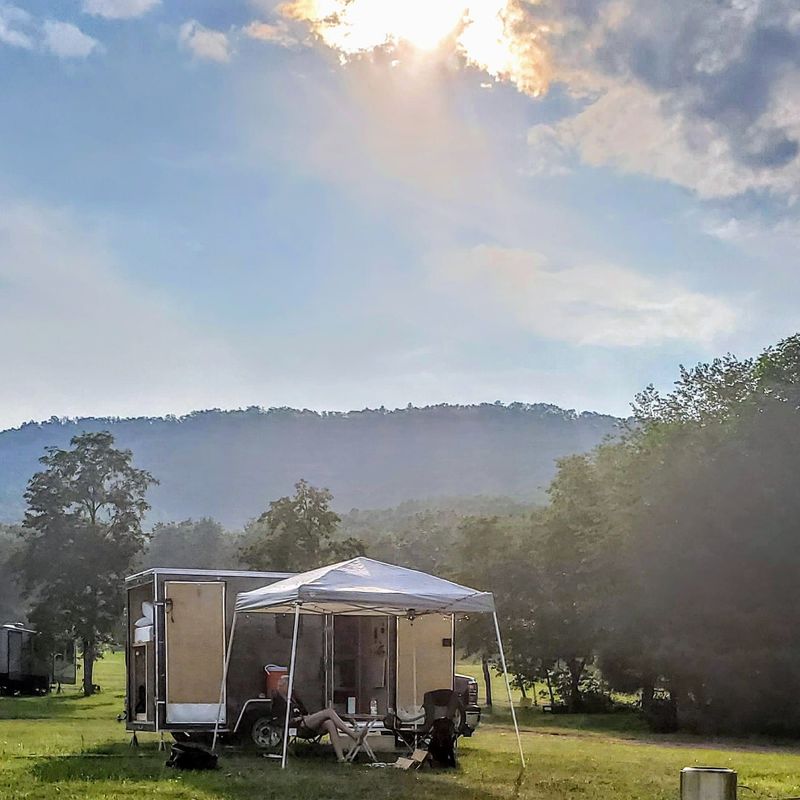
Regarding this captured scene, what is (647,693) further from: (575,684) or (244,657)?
(244,657)

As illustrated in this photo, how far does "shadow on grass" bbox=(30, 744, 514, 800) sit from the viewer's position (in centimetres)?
1023

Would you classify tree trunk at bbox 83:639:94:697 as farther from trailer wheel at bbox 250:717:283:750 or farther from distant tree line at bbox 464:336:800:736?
trailer wheel at bbox 250:717:283:750

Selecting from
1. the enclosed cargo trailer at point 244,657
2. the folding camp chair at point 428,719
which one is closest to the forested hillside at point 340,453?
the enclosed cargo trailer at point 244,657

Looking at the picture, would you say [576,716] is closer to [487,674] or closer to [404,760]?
[487,674]

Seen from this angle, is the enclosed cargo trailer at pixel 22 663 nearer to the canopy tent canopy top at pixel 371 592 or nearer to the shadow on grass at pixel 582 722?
the shadow on grass at pixel 582 722

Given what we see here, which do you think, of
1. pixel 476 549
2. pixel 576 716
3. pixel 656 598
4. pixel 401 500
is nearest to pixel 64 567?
pixel 476 549

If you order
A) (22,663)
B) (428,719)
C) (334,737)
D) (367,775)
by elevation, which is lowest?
(22,663)

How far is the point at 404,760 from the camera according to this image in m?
12.7

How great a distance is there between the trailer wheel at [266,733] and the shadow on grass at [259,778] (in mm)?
1123

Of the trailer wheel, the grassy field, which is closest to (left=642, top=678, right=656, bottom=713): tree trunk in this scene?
the grassy field

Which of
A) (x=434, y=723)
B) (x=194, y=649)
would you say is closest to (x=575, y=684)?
(x=194, y=649)

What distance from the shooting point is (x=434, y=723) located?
12961mm

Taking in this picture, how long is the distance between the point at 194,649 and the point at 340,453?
150 metres

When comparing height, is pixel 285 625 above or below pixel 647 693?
above
